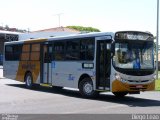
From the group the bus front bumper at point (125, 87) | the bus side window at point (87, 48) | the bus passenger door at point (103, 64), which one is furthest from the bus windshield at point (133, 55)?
the bus side window at point (87, 48)

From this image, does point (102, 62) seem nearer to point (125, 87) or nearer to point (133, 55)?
point (133, 55)

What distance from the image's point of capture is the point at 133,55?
17266mm

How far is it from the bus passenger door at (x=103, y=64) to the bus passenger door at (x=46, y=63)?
4.54 metres

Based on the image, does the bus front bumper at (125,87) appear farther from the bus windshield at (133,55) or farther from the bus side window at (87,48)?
the bus side window at (87,48)

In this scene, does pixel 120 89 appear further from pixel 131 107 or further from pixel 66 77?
pixel 66 77

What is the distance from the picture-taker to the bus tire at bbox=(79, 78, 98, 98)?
1811 cm

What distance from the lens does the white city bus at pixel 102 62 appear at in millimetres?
16984

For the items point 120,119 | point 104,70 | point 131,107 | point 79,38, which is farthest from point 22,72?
point 120,119

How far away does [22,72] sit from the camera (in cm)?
2497

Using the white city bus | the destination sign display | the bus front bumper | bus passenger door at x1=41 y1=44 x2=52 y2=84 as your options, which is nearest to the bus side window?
the white city bus

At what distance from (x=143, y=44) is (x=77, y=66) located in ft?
10.9

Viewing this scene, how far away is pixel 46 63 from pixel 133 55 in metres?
6.33

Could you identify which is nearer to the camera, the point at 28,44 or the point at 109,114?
the point at 109,114

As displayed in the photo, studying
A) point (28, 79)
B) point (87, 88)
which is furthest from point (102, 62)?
point (28, 79)
